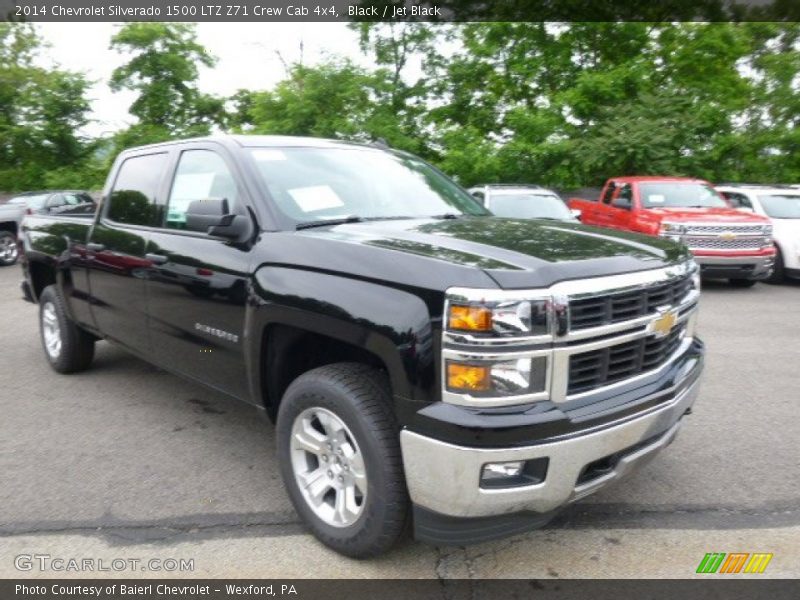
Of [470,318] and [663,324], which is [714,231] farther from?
[470,318]

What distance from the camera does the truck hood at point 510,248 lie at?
7.90 feet

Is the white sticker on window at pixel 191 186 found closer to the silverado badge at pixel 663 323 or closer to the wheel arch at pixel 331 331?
the wheel arch at pixel 331 331

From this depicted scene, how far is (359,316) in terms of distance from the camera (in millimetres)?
2557

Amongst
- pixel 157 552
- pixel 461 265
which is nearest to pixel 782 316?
pixel 461 265

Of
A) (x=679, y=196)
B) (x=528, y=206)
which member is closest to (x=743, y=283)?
(x=679, y=196)

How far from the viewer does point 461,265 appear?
2.39 m

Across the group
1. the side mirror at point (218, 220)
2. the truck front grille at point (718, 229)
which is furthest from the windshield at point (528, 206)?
the side mirror at point (218, 220)

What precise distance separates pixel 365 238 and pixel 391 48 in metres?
21.4

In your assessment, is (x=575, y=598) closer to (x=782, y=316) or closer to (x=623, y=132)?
(x=782, y=316)

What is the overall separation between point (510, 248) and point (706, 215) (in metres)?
8.99

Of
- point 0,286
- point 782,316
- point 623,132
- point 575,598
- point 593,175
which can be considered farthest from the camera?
point 593,175

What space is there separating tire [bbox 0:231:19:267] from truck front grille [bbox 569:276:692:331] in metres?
15.6

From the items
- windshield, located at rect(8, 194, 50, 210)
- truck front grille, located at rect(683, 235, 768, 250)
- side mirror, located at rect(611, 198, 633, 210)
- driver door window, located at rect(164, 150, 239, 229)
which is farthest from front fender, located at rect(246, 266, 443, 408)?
windshield, located at rect(8, 194, 50, 210)

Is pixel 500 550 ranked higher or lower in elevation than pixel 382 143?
lower
